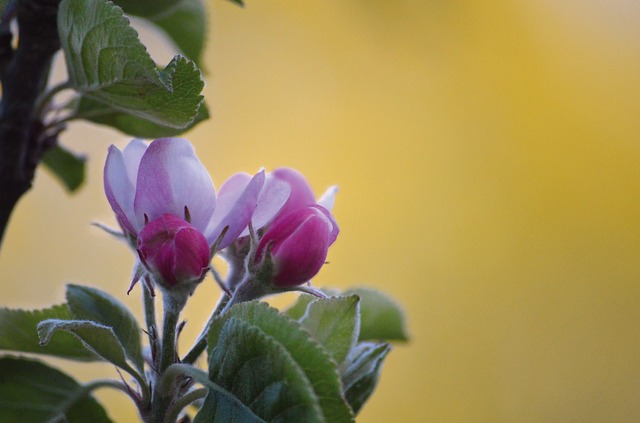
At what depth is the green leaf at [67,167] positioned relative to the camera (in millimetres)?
628

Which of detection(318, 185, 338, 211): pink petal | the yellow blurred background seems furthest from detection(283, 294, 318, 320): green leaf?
the yellow blurred background

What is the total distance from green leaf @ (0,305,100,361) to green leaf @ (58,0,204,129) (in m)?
0.12

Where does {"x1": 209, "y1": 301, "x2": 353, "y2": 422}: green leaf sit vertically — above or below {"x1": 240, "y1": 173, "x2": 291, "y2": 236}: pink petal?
below

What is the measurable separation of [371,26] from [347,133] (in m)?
0.38

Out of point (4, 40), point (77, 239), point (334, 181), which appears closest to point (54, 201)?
point (77, 239)

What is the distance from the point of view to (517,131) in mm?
2295

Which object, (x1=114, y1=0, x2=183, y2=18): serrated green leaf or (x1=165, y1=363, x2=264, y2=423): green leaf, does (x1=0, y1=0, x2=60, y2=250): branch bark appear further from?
(x1=165, y1=363, x2=264, y2=423): green leaf

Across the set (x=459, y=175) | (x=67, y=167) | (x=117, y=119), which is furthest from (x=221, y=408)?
(x=459, y=175)

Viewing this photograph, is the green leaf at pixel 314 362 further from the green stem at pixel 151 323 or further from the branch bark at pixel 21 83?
the branch bark at pixel 21 83

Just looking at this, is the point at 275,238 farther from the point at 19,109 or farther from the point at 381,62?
the point at 381,62

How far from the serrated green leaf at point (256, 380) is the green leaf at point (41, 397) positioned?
137 mm

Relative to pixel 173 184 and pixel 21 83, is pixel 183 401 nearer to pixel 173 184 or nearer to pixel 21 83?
pixel 173 184

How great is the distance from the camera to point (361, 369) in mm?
394

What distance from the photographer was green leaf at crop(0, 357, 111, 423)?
0.44m
